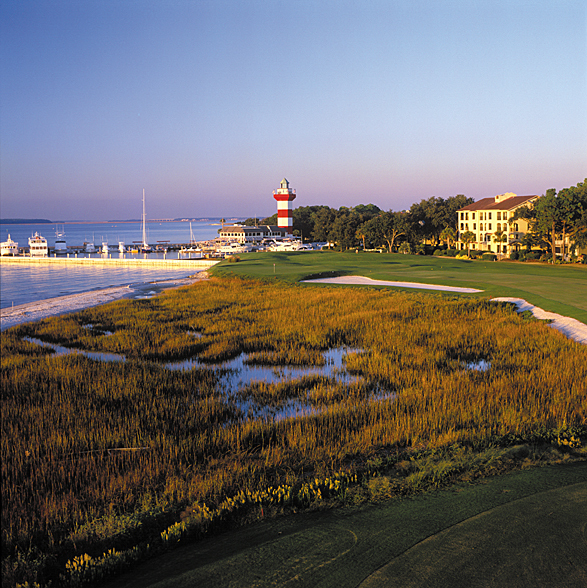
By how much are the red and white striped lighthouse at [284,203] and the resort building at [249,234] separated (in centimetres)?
2384

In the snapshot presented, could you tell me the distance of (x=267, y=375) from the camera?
1420 centimetres

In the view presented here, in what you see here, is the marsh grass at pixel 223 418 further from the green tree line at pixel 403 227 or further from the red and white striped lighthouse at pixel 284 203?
the red and white striped lighthouse at pixel 284 203

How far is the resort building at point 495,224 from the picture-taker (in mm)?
79125

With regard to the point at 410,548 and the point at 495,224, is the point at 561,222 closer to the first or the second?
the point at 495,224

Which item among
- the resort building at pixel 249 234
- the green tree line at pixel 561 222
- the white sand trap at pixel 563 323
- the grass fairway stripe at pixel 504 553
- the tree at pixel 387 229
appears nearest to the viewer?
Result: the grass fairway stripe at pixel 504 553

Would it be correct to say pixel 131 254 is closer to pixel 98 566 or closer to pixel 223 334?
pixel 223 334

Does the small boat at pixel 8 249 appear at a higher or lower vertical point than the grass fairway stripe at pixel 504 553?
higher

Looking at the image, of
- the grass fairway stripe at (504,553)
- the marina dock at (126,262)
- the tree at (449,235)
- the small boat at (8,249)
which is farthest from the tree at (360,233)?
the grass fairway stripe at (504,553)

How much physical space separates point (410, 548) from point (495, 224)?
85828mm

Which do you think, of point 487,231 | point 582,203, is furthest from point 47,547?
point 487,231

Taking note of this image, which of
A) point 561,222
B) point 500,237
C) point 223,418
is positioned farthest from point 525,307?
point 500,237

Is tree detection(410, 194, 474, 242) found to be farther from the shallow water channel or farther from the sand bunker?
the shallow water channel

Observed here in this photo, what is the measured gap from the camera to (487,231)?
85.3 meters

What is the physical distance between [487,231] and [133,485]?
8702 centimetres
